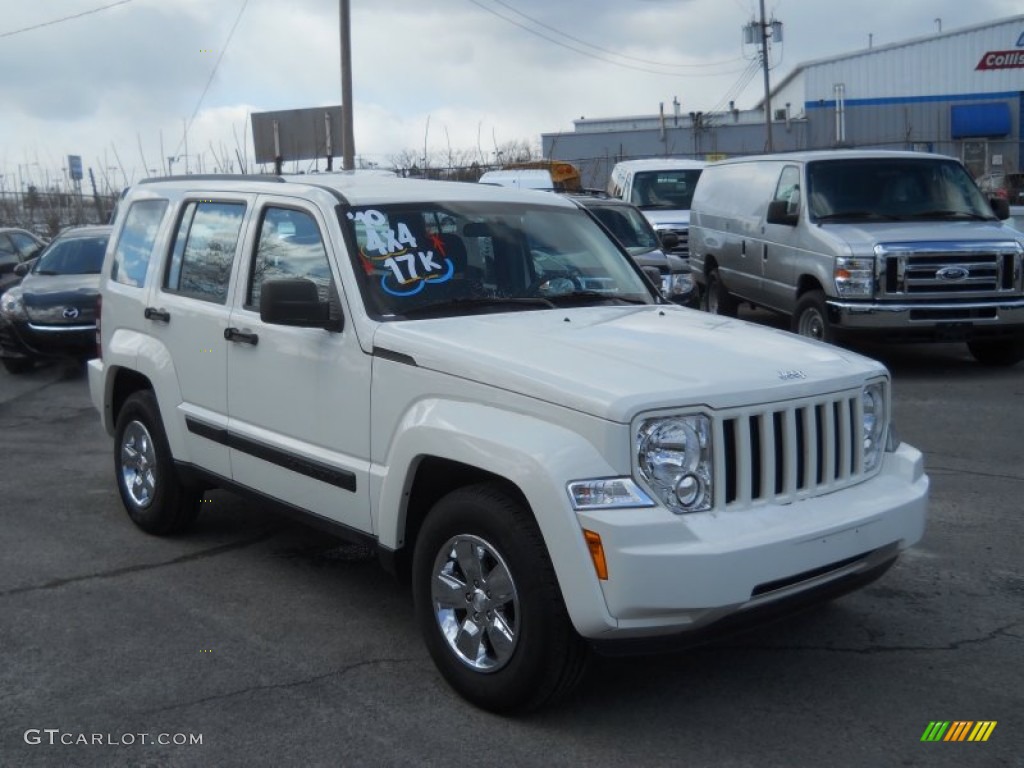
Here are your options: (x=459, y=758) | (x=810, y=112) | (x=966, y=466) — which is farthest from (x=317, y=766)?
(x=810, y=112)

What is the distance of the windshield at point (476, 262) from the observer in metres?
5.06

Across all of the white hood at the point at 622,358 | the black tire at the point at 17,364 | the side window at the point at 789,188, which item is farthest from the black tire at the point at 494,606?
the black tire at the point at 17,364

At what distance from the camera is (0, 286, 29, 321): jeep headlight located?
13359 mm

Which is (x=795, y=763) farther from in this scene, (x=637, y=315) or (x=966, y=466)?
(x=966, y=466)

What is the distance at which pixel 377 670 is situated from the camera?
470 centimetres

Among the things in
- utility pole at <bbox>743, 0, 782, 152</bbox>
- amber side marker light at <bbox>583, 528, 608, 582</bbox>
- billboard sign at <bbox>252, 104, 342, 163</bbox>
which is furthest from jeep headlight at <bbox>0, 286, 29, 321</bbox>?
utility pole at <bbox>743, 0, 782, 152</bbox>

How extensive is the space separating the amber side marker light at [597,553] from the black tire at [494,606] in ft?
0.74

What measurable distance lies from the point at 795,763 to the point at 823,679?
75 centimetres

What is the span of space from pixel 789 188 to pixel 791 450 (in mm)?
8587

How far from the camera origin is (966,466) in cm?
→ 802

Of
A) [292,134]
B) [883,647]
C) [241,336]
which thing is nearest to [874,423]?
[883,647]

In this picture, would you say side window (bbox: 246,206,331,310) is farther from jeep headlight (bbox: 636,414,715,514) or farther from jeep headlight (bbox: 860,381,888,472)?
jeep headlight (bbox: 860,381,888,472)

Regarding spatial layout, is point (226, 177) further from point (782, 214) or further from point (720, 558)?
point (782, 214)

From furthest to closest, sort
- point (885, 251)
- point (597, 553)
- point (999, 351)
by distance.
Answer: point (999, 351) < point (885, 251) < point (597, 553)
